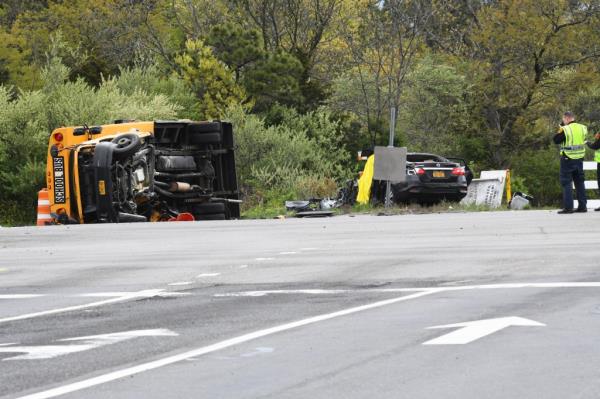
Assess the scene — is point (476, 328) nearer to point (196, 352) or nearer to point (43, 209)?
point (196, 352)

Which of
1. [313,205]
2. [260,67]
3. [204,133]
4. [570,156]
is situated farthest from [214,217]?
[260,67]

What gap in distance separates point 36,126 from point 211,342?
3154 cm

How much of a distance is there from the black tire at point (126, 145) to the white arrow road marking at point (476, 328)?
1573cm

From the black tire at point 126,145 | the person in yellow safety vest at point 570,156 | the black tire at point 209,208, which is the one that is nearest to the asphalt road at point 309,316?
the person in yellow safety vest at point 570,156

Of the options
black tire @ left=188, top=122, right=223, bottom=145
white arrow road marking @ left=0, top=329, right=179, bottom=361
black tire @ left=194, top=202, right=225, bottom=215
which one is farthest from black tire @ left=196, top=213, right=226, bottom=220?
white arrow road marking @ left=0, top=329, right=179, bottom=361

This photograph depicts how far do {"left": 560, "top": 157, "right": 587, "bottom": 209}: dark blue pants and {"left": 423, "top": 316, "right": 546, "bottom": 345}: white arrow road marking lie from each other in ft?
43.1

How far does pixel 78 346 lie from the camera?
8.78m

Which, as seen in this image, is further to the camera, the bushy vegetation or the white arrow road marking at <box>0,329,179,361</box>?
the bushy vegetation

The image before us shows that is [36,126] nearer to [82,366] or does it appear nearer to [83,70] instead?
[83,70]

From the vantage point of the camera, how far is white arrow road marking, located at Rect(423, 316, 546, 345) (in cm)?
842

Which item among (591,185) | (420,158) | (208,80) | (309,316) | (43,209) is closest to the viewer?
(309,316)

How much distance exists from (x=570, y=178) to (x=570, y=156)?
446 millimetres

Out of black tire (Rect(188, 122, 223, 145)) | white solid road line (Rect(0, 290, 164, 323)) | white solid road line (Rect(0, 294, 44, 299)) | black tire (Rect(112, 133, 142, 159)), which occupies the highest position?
black tire (Rect(188, 122, 223, 145))

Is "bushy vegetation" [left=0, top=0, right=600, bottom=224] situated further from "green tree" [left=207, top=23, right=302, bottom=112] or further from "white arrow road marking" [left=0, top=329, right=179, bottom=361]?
"white arrow road marking" [left=0, top=329, right=179, bottom=361]
